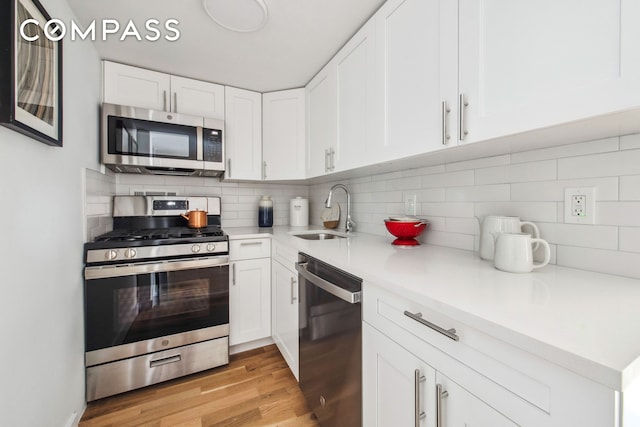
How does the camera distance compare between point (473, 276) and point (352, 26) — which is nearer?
point (473, 276)

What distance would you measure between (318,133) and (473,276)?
1503mm

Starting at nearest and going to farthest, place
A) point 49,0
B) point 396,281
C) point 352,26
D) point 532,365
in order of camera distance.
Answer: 1. point 532,365
2. point 396,281
3. point 49,0
4. point 352,26

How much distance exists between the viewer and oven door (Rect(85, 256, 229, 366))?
4.87 feet

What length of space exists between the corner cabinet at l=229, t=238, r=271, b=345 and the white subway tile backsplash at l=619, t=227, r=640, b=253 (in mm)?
1886

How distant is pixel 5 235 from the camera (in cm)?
85

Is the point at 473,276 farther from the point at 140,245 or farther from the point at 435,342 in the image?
the point at 140,245

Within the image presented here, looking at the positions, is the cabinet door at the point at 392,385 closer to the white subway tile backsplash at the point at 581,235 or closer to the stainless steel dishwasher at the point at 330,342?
the stainless steel dishwasher at the point at 330,342

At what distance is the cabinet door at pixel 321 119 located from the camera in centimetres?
179

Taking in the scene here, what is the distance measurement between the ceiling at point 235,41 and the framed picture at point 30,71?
1.45ft

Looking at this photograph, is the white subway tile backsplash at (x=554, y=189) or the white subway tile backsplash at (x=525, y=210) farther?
the white subway tile backsplash at (x=525, y=210)

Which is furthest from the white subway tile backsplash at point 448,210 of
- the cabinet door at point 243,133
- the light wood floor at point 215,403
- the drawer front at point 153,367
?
the drawer front at point 153,367

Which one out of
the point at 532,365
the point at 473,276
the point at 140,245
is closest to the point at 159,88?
the point at 140,245

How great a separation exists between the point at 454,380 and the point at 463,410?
63 millimetres

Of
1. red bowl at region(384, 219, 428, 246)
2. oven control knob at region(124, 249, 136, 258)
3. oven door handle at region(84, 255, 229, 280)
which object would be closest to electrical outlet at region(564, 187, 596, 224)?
red bowl at region(384, 219, 428, 246)
